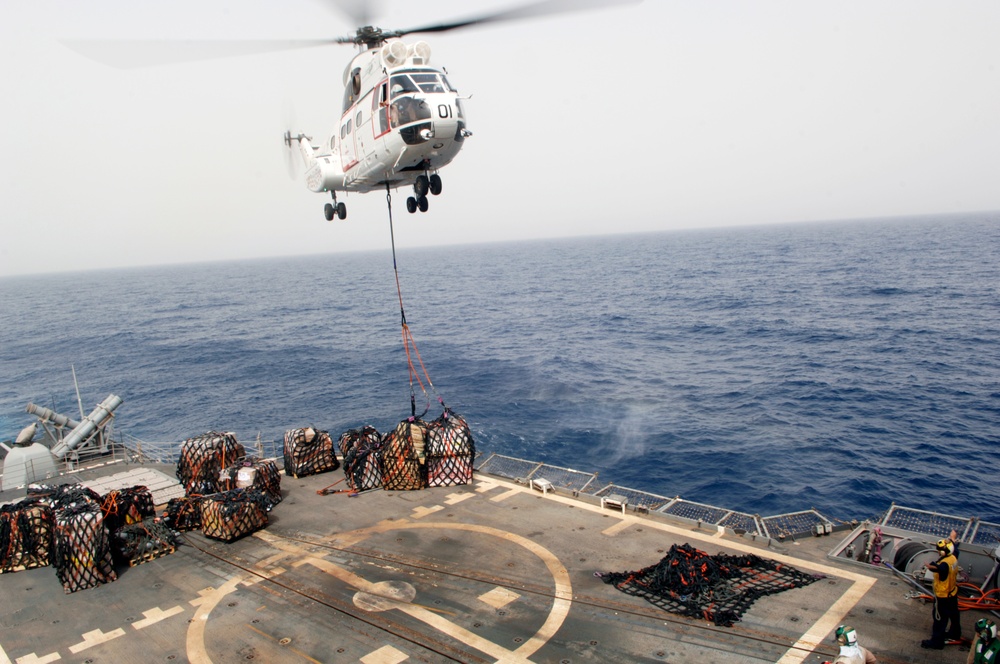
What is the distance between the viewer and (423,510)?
1967cm

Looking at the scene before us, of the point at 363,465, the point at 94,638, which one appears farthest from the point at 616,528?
the point at 94,638

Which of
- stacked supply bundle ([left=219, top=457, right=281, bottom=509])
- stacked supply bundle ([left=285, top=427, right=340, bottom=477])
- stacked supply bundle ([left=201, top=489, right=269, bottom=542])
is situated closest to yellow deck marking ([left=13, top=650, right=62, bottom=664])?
stacked supply bundle ([left=201, top=489, right=269, bottom=542])

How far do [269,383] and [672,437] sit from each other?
114 feet

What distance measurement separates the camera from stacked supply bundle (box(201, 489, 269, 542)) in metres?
17.9

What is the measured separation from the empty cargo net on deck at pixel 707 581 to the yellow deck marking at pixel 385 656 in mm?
5150

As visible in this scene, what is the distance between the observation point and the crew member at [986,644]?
30.8ft

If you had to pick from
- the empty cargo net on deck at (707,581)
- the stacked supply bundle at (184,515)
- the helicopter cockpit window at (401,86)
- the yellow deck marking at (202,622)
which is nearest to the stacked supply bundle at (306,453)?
the stacked supply bundle at (184,515)

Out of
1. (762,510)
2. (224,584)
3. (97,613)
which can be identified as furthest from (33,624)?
(762,510)

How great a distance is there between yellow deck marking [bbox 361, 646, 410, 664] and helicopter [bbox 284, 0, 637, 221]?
11967 mm

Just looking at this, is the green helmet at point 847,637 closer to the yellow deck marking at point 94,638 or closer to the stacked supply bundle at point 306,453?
the yellow deck marking at point 94,638

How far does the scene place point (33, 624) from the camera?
14.3m

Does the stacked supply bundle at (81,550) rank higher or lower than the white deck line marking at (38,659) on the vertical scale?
higher

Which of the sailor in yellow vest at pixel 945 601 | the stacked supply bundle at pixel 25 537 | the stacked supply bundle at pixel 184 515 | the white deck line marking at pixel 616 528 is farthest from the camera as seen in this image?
the stacked supply bundle at pixel 184 515

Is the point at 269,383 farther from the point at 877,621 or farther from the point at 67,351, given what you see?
the point at 877,621
